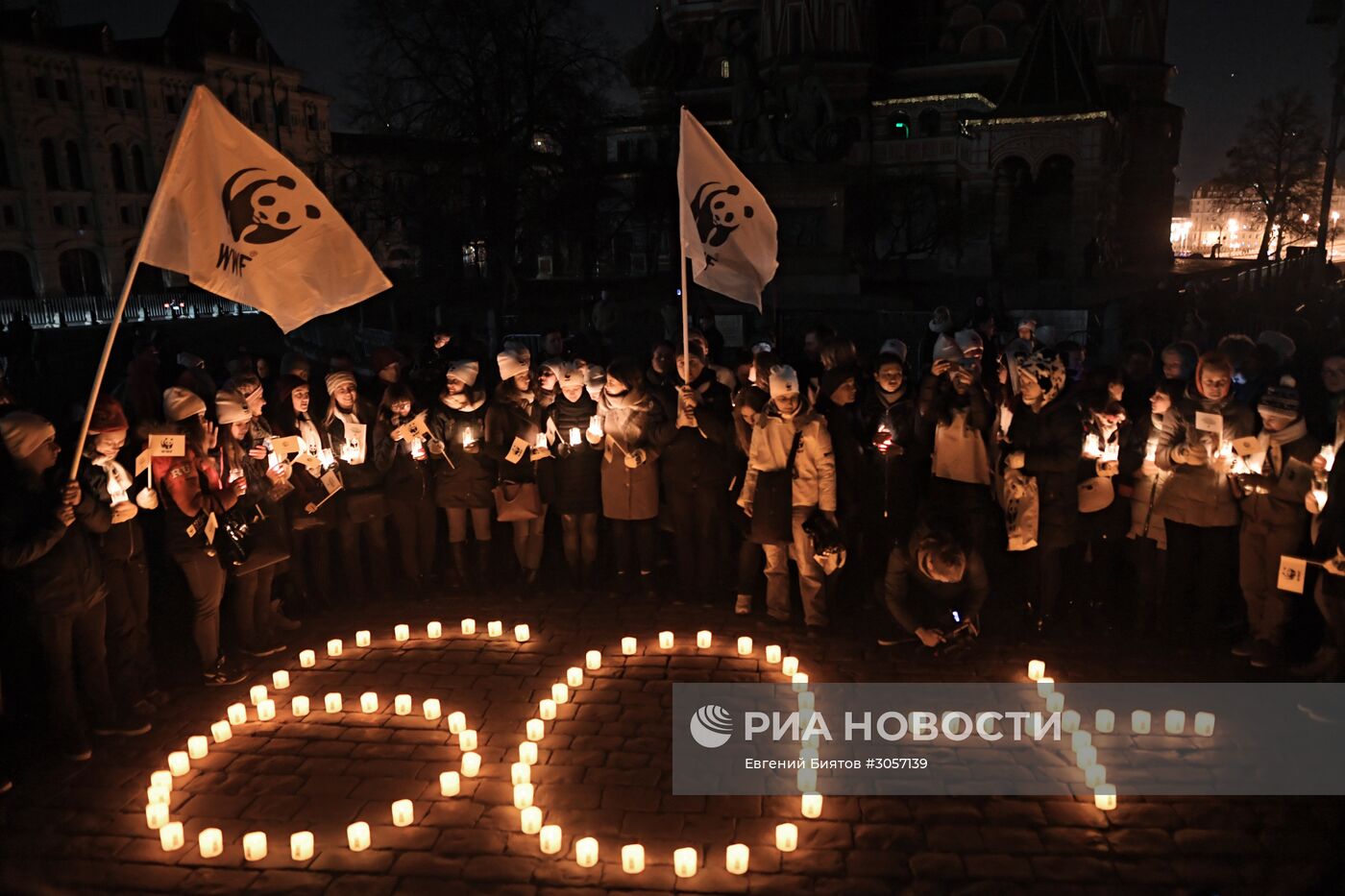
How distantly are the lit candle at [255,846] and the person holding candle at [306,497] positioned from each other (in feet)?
10.2

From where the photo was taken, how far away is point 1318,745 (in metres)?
5.63

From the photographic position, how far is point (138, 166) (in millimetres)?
56625

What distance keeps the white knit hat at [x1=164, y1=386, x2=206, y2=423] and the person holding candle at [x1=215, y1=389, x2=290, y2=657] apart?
279 millimetres

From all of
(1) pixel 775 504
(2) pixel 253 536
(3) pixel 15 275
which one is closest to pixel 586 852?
(1) pixel 775 504

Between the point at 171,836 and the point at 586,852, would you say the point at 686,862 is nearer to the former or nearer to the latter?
the point at 586,852

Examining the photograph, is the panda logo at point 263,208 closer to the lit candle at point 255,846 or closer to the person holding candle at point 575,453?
the person holding candle at point 575,453

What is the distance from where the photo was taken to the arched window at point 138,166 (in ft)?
184

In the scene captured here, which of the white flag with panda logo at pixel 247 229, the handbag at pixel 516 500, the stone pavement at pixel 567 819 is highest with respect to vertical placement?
the white flag with panda logo at pixel 247 229

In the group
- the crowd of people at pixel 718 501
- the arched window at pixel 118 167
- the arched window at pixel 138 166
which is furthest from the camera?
the arched window at pixel 138 166

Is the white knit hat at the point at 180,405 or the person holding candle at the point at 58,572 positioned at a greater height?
the white knit hat at the point at 180,405

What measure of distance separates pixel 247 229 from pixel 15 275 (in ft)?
180

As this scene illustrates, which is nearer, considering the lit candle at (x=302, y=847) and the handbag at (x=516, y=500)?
the lit candle at (x=302, y=847)

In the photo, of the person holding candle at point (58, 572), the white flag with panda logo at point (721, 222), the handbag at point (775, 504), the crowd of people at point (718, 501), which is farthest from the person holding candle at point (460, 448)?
the person holding candle at point (58, 572)

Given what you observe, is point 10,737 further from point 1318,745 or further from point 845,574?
point 1318,745
